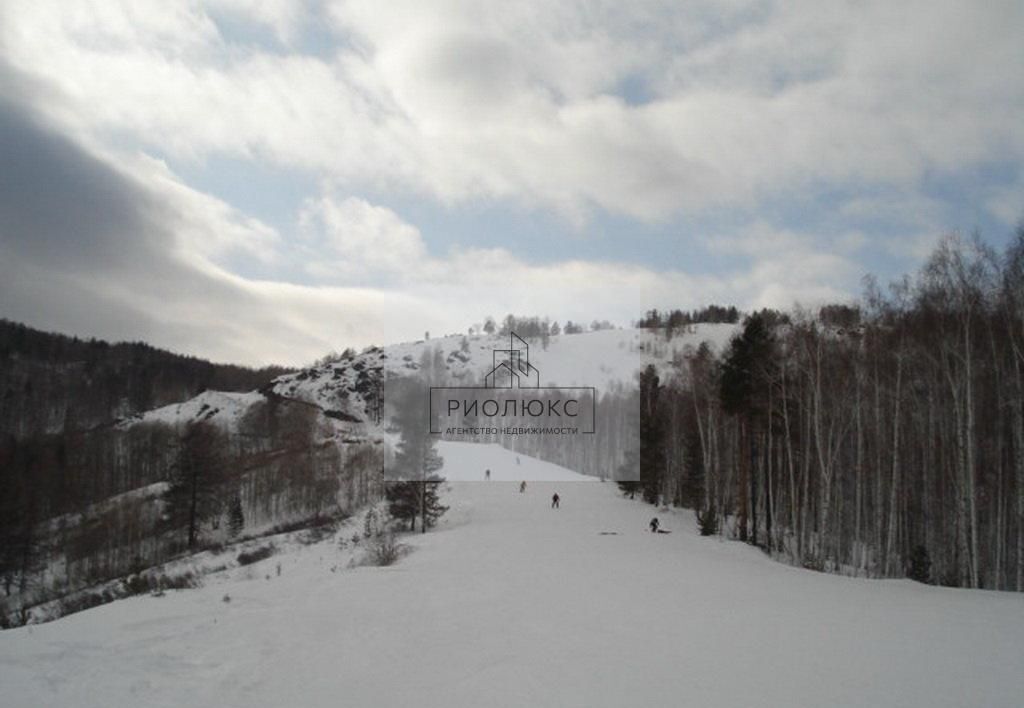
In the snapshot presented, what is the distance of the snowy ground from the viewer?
261 inches

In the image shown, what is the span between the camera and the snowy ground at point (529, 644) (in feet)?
21.7

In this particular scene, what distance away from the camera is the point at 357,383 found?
439ft

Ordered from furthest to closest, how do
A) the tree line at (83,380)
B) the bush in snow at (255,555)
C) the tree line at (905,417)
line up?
the tree line at (83,380) → the bush in snow at (255,555) → the tree line at (905,417)

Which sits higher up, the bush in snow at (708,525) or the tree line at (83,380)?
the tree line at (83,380)

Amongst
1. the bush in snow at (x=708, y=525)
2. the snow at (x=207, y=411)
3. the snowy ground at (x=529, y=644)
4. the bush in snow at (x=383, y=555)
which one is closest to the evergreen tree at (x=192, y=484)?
the bush in snow at (x=383, y=555)

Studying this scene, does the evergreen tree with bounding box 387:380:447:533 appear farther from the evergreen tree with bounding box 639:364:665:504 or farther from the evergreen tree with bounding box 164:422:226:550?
the evergreen tree with bounding box 164:422:226:550

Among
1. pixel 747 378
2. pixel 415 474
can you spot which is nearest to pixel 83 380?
pixel 415 474

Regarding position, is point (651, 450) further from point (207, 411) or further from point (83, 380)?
point (83, 380)

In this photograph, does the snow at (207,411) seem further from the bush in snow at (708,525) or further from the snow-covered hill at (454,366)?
the bush in snow at (708,525)

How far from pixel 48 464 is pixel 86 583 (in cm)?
3523

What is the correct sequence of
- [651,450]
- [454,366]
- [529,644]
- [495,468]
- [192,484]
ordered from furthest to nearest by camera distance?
[454,366]
[495,468]
[192,484]
[651,450]
[529,644]

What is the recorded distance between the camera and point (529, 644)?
8.59 m

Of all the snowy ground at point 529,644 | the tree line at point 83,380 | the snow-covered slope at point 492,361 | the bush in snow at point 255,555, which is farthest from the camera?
the snow-covered slope at point 492,361

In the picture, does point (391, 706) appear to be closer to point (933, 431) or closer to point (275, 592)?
point (275, 592)
